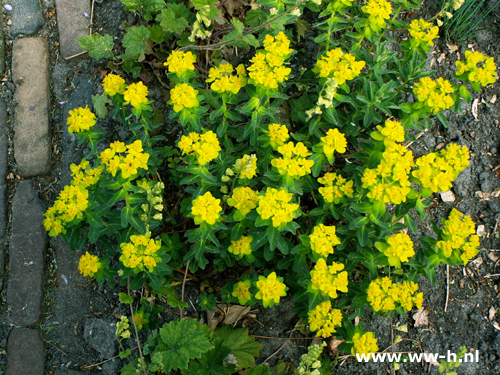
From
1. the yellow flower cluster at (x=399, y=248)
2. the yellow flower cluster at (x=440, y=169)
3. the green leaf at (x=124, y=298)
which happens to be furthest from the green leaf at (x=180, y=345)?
the yellow flower cluster at (x=440, y=169)

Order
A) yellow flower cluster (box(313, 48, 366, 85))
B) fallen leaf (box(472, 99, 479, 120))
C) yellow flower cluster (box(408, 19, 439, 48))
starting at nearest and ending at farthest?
1. yellow flower cluster (box(313, 48, 366, 85))
2. yellow flower cluster (box(408, 19, 439, 48))
3. fallen leaf (box(472, 99, 479, 120))

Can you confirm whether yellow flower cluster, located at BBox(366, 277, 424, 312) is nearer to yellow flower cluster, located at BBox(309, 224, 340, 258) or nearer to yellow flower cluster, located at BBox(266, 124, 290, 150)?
yellow flower cluster, located at BBox(309, 224, 340, 258)

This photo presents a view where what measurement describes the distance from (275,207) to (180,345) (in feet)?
3.43

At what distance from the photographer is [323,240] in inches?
96.0

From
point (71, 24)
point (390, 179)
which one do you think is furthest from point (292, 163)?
point (71, 24)

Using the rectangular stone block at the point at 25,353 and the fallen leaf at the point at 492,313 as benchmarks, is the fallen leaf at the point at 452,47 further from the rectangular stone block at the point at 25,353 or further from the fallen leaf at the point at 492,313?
the rectangular stone block at the point at 25,353

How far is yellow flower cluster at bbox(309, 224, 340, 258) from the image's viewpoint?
7.98 ft

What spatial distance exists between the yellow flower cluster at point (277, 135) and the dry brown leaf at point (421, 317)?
1.90 metres

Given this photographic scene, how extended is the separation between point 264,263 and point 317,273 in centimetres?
66

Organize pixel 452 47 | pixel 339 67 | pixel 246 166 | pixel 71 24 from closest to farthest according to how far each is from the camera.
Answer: pixel 246 166 → pixel 339 67 → pixel 71 24 → pixel 452 47

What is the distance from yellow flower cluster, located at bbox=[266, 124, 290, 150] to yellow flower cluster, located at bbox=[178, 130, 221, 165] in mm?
381

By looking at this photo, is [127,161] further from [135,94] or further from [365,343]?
[365,343]

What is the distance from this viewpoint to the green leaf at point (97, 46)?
3125 millimetres

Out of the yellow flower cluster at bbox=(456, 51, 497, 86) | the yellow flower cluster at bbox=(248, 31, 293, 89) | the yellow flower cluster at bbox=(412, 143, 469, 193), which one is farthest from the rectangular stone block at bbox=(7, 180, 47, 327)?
the yellow flower cluster at bbox=(456, 51, 497, 86)
